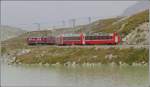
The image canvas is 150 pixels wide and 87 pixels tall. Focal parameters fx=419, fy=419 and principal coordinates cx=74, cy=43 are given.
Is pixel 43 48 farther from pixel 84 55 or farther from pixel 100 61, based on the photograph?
pixel 100 61

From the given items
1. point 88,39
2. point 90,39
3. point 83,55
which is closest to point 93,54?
point 83,55

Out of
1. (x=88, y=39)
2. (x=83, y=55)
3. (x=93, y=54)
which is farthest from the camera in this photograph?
(x=88, y=39)

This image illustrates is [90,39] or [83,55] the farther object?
[90,39]

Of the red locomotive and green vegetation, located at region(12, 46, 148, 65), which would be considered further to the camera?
the red locomotive

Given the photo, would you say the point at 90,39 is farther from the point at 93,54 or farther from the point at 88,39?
the point at 93,54

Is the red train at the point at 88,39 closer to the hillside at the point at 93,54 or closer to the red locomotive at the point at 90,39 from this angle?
the red locomotive at the point at 90,39

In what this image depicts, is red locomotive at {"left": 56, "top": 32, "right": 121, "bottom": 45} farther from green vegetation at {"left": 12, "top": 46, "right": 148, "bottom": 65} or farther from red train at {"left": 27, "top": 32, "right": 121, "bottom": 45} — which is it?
green vegetation at {"left": 12, "top": 46, "right": 148, "bottom": 65}

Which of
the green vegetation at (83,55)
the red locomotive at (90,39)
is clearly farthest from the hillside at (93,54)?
the red locomotive at (90,39)

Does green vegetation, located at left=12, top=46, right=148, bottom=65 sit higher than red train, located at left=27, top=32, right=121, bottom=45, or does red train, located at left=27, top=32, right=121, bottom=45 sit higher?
red train, located at left=27, top=32, right=121, bottom=45

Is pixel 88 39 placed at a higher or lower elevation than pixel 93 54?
higher

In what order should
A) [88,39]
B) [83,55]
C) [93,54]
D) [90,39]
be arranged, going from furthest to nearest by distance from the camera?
[88,39]
[90,39]
[83,55]
[93,54]

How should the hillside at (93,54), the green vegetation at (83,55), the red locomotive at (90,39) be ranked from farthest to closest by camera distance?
the red locomotive at (90,39), the hillside at (93,54), the green vegetation at (83,55)

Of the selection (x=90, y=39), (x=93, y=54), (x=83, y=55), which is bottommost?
(x=83, y=55)

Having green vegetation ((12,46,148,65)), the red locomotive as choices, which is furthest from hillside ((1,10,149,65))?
the red locomotive
